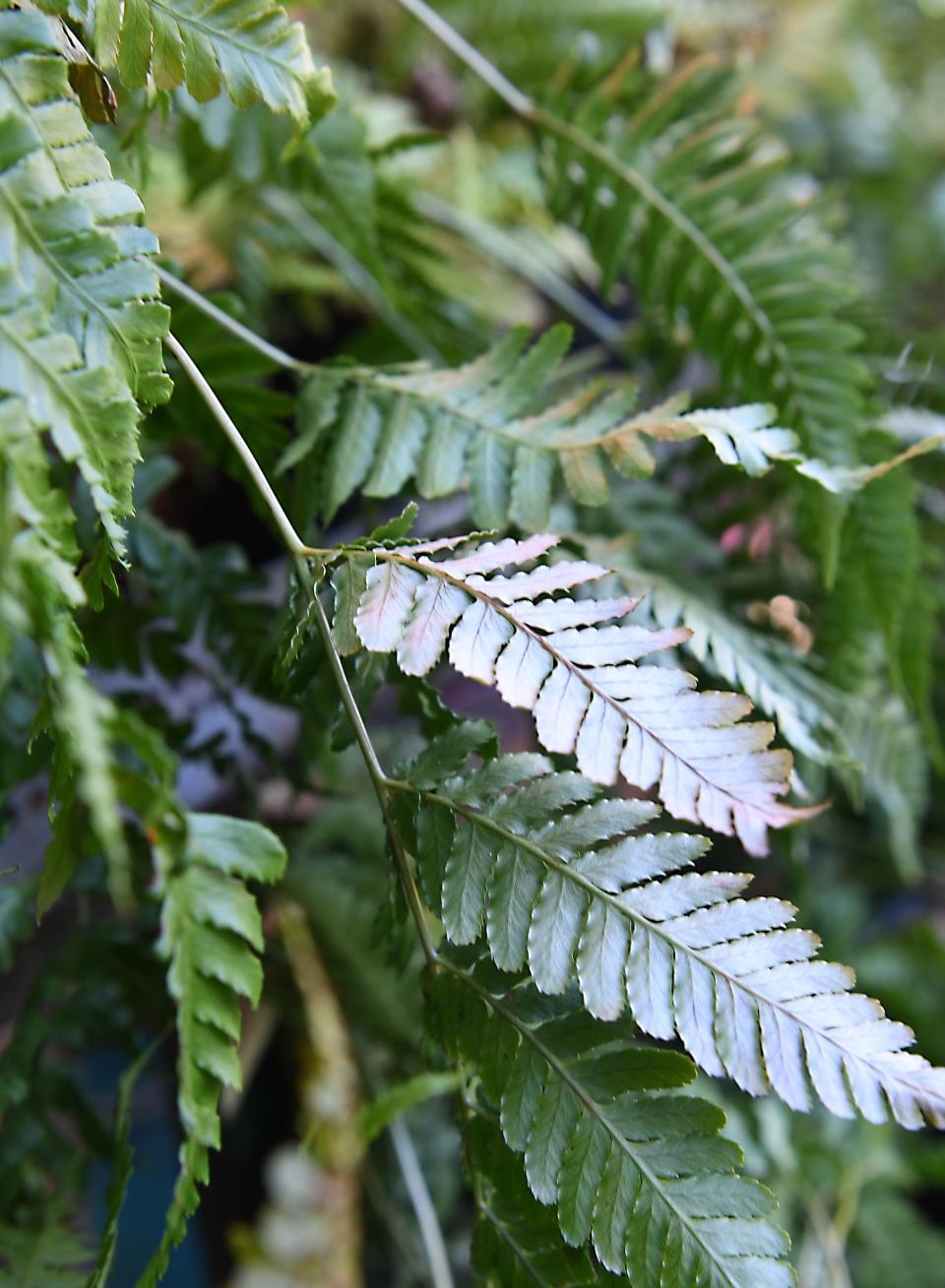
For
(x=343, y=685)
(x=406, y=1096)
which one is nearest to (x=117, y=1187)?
(x=406, y=1096)

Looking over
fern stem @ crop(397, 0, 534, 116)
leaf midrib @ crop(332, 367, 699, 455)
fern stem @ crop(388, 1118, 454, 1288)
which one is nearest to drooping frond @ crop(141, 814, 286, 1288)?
leaf midrib @ crop(332, 367, 699, 455)

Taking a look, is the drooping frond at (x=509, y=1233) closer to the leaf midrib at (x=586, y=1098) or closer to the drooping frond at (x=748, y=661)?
the leaf midrib at (x=586, y=1098)

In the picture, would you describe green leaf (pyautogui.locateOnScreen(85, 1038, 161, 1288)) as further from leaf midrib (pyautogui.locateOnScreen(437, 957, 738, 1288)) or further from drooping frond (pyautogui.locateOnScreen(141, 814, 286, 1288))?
leaf midrib (pyautogui.locateOnScreen(437, 957, 738, 1288))

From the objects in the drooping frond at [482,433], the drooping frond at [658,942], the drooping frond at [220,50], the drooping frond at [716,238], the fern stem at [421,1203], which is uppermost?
the drooping frond at [716,238]

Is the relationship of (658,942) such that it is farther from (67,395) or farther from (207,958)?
(67,395)

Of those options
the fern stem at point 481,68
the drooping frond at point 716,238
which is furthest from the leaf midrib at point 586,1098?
the fern stem at point 481,68

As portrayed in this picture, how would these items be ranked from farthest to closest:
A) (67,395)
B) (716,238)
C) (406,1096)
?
(716,238), (406,1096), (67,395)
